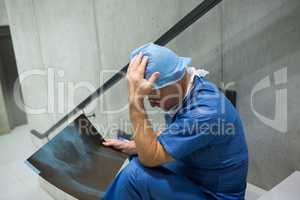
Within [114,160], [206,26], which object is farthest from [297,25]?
[114,160]

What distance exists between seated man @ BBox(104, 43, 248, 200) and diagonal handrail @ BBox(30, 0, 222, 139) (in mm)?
419

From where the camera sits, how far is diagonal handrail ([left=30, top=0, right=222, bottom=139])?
173 centimetres

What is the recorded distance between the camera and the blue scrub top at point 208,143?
1331 millimetres

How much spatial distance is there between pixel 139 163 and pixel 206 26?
3.17ft

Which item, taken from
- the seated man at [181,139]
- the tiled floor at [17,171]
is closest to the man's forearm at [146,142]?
the seated man at [181,139]

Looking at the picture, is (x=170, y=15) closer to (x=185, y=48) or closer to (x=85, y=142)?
(x=185, y=48)

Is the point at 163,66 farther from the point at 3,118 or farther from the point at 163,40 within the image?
the point at 3,118

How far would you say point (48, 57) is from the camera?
3479 millimetres

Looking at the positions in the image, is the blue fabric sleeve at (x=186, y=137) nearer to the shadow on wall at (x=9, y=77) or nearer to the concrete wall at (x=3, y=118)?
the shadow on wall at (x=9, y=77)

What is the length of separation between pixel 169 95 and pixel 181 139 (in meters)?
0.22

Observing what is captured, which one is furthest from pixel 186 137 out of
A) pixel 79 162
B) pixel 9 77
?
pixel 9 77

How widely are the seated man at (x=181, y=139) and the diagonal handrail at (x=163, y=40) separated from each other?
0.42 metres

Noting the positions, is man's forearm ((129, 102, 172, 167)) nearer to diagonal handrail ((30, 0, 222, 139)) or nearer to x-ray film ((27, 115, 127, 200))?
diagonal handrail ((30, 0, 222, 139))

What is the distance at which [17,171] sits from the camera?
12.0 feet
